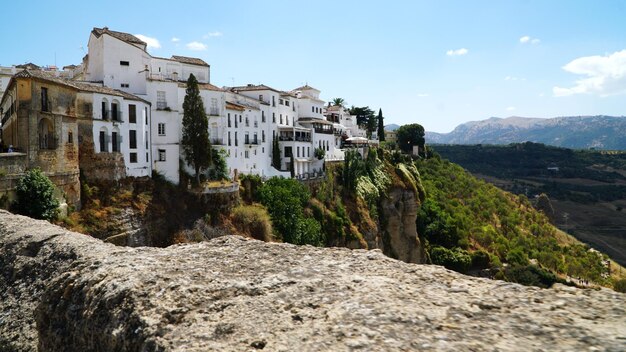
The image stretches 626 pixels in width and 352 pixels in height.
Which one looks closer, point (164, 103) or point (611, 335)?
point (611, 335)

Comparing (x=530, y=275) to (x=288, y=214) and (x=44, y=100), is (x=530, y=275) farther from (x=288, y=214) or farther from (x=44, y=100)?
(x=44, y=100)

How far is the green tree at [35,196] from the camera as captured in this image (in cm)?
1917

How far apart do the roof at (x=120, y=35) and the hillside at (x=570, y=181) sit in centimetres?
7743

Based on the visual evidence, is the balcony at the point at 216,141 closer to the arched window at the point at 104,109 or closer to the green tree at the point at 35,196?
the arched window at the point at 104,109

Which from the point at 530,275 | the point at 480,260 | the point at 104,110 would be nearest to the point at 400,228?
the point at 480,260

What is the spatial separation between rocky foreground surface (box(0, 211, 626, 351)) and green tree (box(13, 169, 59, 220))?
1155 cm

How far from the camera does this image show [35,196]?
1962cm

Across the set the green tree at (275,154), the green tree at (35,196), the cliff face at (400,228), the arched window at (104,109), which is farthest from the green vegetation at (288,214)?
the green tree at (35,196)

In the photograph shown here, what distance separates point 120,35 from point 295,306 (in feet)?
Result: 102

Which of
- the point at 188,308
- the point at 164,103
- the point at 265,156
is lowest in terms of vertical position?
the point at 188,308

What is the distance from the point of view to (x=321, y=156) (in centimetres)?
4700

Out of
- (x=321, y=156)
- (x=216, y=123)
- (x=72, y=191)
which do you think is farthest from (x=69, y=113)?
(x=321, y=156)

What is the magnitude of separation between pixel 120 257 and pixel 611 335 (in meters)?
7.87

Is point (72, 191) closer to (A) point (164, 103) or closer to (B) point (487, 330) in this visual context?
(A) point (164, 103)
